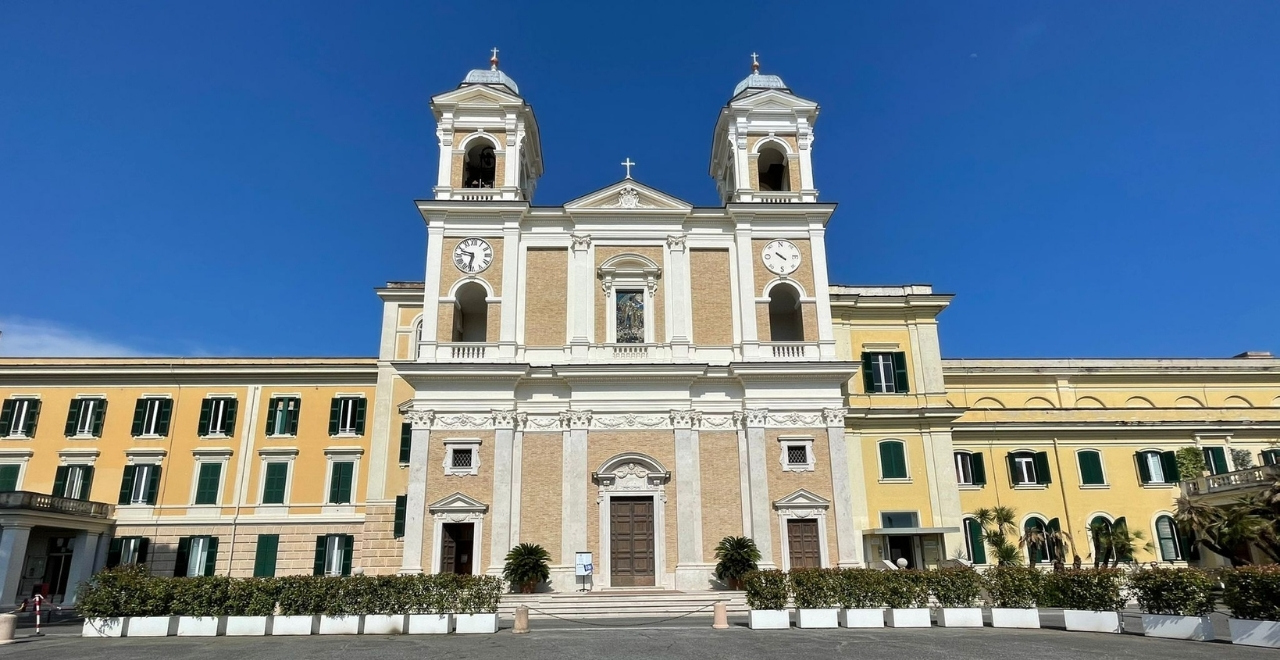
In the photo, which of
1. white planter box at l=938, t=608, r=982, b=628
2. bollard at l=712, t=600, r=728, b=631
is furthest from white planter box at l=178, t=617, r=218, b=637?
white planter box at l=938, t=608, r=982, b=628

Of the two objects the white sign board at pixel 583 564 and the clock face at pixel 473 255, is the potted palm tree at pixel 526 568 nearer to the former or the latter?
the white sign board at pixel 583 564

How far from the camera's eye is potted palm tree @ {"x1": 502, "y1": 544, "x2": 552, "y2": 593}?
22203 millimetres

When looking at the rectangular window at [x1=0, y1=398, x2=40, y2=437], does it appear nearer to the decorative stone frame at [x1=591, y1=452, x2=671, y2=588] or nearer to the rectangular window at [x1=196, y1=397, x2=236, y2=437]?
the rectangular window at [x1=196, y1=397, x2=236, y2=437]

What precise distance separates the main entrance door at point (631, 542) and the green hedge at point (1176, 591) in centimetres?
1294

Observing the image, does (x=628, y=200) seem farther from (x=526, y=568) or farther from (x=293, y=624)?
(x=293, y=624)

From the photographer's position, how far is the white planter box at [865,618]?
1727 centimetres

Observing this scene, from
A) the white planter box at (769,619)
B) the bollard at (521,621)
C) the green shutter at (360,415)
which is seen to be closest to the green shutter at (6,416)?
the green shutter at (360,415)

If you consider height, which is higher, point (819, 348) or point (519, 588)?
point (819, 348)

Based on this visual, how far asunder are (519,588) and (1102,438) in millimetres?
24748

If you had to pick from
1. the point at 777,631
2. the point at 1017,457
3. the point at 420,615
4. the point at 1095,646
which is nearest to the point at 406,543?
the point at 420,615

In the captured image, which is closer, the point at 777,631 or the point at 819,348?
the point at 777,631

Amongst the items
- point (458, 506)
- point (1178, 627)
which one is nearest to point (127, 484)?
point (458, 506)

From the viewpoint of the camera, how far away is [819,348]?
26.1 m

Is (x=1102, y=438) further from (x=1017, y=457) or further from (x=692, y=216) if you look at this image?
(x=692, y=216)
